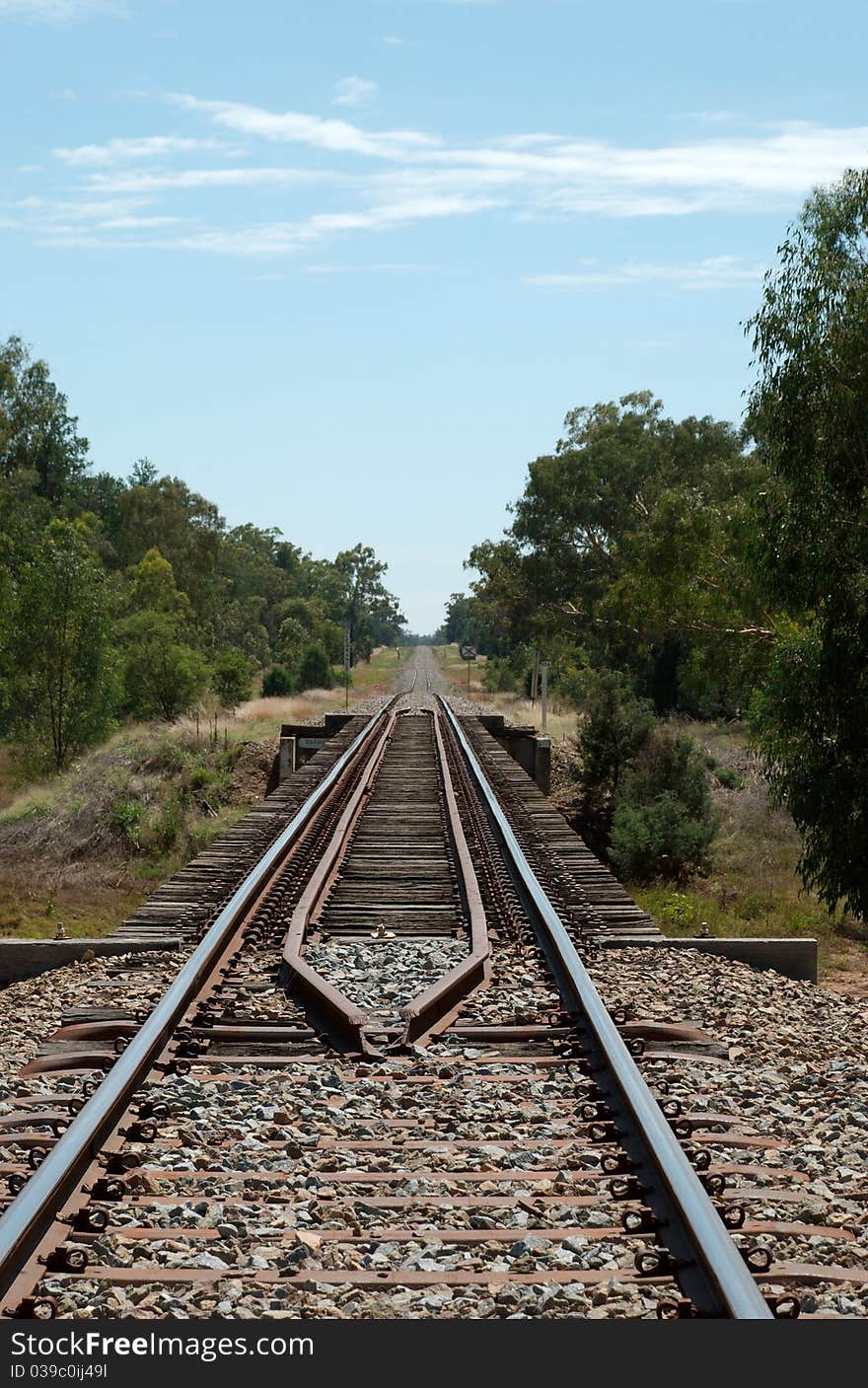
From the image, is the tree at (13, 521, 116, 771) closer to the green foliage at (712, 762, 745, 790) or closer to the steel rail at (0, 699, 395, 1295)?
the green foliage at (712, 762, 745, 790)

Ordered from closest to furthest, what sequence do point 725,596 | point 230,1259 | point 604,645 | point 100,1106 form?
point 230,1259, point 100,1106, point 725,596, point 604,645

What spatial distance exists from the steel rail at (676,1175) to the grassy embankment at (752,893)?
7.36 metres

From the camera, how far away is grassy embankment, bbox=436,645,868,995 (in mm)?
15633

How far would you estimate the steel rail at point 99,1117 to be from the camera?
3.84 m

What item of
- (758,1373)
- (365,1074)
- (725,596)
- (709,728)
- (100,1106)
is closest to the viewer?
(758,1373)

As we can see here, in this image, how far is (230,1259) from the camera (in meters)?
3.93

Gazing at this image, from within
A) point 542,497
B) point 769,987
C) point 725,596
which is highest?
point 542,497

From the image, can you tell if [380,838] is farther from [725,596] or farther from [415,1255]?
[725,596]

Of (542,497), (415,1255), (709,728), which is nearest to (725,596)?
(709,728)

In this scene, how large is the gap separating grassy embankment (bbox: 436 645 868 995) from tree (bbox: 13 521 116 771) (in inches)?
512

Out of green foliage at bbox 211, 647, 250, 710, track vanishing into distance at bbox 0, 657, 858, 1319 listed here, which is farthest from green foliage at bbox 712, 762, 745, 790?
track vanishing into distance at bbox 0, 657, 858, 1319

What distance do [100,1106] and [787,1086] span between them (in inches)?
110

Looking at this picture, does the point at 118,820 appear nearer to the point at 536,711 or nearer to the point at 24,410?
the point at 536,711

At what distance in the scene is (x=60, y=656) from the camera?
3694cm
